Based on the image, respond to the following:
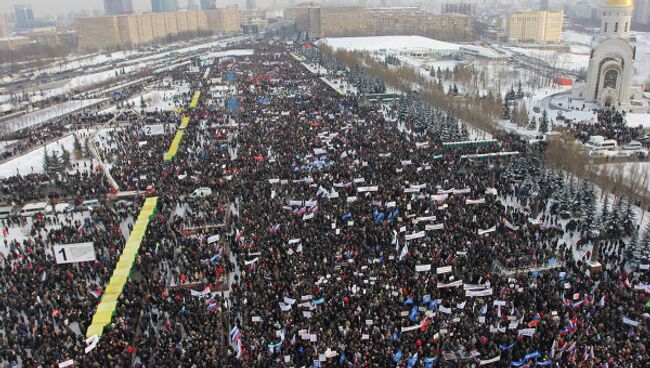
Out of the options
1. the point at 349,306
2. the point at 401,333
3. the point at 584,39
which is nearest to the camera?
the point at 401,333

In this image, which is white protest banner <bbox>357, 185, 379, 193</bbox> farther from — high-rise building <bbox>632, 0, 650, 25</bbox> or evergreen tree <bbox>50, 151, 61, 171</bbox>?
high-rise building <bbox>632, 0, 650, 25</bbox>

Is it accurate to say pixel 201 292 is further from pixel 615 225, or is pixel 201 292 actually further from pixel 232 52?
pixel 232 52

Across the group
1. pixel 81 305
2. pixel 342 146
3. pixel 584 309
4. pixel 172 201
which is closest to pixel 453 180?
pixel 342 146

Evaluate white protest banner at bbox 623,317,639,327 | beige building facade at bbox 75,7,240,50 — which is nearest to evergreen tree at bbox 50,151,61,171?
Result: white protest banner at bbox 623,317,639,327

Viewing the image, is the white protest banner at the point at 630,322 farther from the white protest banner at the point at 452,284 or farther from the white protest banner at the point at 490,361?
the white protest banner at the point at 452,284

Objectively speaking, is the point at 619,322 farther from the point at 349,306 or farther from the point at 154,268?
the point at 154,268

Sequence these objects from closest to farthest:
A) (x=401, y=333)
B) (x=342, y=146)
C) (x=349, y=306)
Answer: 1. (x=401, y=333)
2. (x=349, y=306)
3. (x=342, y=146)

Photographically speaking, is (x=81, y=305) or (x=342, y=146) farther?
(x=342, y=146)
